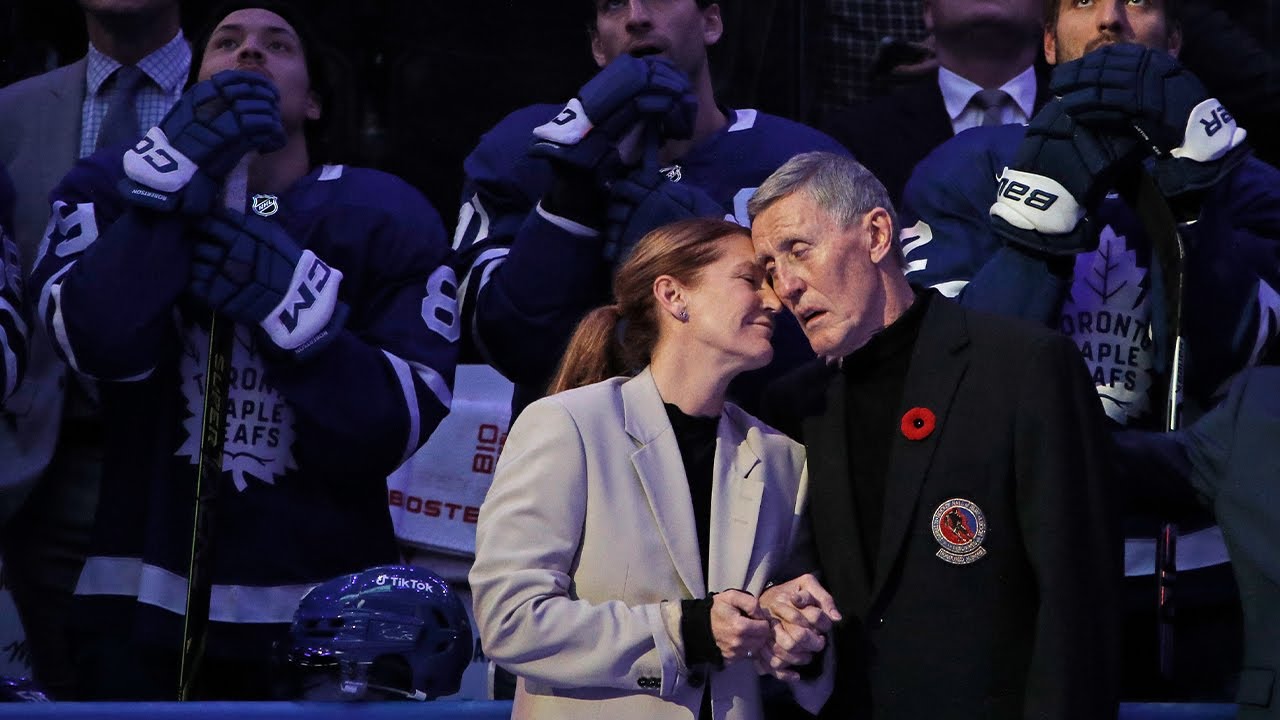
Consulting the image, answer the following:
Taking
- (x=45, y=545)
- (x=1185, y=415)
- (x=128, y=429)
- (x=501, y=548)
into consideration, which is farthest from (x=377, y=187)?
(x=1185, y=415)

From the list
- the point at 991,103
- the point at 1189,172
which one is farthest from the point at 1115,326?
the point at 991,103

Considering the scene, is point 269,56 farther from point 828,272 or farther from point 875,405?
point 875,405

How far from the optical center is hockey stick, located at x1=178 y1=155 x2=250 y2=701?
3.80 metres

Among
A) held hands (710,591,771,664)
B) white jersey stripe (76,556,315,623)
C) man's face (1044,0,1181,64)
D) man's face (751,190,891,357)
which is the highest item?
man's face (1044,0,1181,64)

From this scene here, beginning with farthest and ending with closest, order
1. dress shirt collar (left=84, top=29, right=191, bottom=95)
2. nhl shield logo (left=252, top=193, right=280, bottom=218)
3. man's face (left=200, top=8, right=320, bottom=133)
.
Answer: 1. dress shirt collar (left=84, top=29, right=191, bottom=95)
2. man's face (left=200, top=8, right=320, bottom=133)
3. nhl shield logo (left=252, top=193, right=280, bottom=218)

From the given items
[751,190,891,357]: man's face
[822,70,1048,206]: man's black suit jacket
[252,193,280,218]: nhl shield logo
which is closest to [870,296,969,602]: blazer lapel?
[751,190,891,357]: man's face

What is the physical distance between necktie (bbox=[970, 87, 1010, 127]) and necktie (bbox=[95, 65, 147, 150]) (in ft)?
6.84

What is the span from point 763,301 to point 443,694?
96cm

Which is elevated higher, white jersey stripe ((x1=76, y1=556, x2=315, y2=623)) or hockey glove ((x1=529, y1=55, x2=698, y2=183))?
hockey glove ((x1=529, y1=55, x2=698, y2=183))

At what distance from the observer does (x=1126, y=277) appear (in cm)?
395

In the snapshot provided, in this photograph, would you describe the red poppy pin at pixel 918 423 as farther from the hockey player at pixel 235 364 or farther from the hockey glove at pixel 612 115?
the hockey player at pixel 235 364

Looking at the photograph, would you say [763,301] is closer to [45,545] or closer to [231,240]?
[231,240]

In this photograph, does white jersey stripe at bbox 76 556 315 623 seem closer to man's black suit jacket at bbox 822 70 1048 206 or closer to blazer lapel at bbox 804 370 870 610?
blazer lapel at bbox 804 370 870 610

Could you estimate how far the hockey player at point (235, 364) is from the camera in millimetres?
3920
